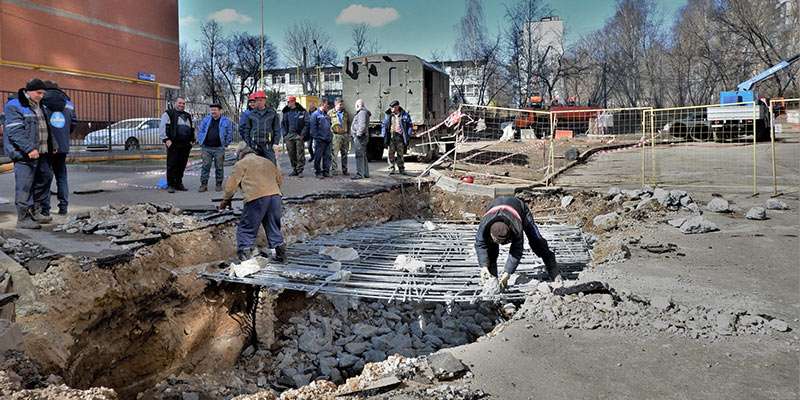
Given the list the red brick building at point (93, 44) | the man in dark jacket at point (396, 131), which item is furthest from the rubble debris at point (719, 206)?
the red brick building at point (93, 44)

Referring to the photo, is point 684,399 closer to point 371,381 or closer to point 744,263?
point 371,381

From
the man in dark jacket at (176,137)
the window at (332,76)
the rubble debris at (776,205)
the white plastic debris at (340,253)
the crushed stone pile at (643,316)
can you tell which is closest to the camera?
the crushed stone pile at (643,316)

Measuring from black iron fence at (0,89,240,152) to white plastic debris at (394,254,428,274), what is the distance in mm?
12266

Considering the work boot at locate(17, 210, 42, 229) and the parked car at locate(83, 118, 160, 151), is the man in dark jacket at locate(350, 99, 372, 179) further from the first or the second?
the parked car at locate(83, 118, 160, 151)

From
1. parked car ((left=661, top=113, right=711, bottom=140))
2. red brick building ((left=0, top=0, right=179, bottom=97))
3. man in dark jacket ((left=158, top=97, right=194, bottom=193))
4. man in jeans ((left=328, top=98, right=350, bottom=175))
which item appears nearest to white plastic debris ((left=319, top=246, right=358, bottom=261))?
man in dark jacket ((left=158, top=97, right=194, bottom=193))

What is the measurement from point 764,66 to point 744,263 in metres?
38.6

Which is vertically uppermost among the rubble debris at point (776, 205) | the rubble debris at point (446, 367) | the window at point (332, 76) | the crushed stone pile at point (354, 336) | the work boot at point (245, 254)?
the window at point (332, 76)

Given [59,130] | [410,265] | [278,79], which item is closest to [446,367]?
[410,265]

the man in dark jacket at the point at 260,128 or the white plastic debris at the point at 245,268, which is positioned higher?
the man in dark jacket at the point at 260,128

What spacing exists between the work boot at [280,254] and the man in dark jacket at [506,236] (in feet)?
8.12

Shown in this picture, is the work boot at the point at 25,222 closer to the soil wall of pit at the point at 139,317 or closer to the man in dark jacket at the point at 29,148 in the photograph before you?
the man in dark jacket at the point at 29,148

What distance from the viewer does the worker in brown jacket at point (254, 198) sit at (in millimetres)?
6828

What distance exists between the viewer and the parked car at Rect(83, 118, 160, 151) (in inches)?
672

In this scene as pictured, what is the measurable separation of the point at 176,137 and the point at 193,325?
446 cm
